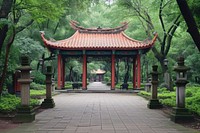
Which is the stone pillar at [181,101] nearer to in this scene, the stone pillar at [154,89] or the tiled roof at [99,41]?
the stone pillar at [154,89]

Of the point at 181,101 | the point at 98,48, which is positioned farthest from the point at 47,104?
the point at 98,48

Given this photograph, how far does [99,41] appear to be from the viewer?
2483 centimetres

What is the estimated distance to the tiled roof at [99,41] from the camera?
23.0 metres

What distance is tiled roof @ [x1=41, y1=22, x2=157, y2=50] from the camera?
2300cm

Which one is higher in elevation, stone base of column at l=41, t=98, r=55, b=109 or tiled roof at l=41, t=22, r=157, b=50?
tiled roof at l=41, t=22, r=157, b=50

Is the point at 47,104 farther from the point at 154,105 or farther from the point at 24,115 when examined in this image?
the point at 154,105

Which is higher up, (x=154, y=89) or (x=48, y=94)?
(x=154, y=89)

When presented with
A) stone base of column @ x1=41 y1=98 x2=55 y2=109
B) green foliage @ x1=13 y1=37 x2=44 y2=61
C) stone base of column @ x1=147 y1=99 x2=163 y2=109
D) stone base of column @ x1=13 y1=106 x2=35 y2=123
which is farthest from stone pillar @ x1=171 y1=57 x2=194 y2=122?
green foliage @ x1=13 y1=37 x2=44 y2=61

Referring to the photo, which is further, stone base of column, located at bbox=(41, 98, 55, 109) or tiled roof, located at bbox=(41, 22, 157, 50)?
tiled roof, located at bbox=(41, 22, 157, 50)

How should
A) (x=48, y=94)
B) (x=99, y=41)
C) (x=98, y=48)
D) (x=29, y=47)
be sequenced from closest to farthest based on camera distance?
(x=48, y=94) → (x=29, y=47) → (x=98, y=48) → (x=99, y=41)

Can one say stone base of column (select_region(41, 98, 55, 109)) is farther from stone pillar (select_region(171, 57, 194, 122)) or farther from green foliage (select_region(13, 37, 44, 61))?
green foliage (select_region(13, 37, 44, 61))

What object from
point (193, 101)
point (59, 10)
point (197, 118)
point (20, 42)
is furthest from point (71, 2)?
point (197, 118)

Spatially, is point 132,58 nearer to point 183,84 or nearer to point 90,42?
point 90,42

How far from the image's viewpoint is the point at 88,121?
27.1 feet
